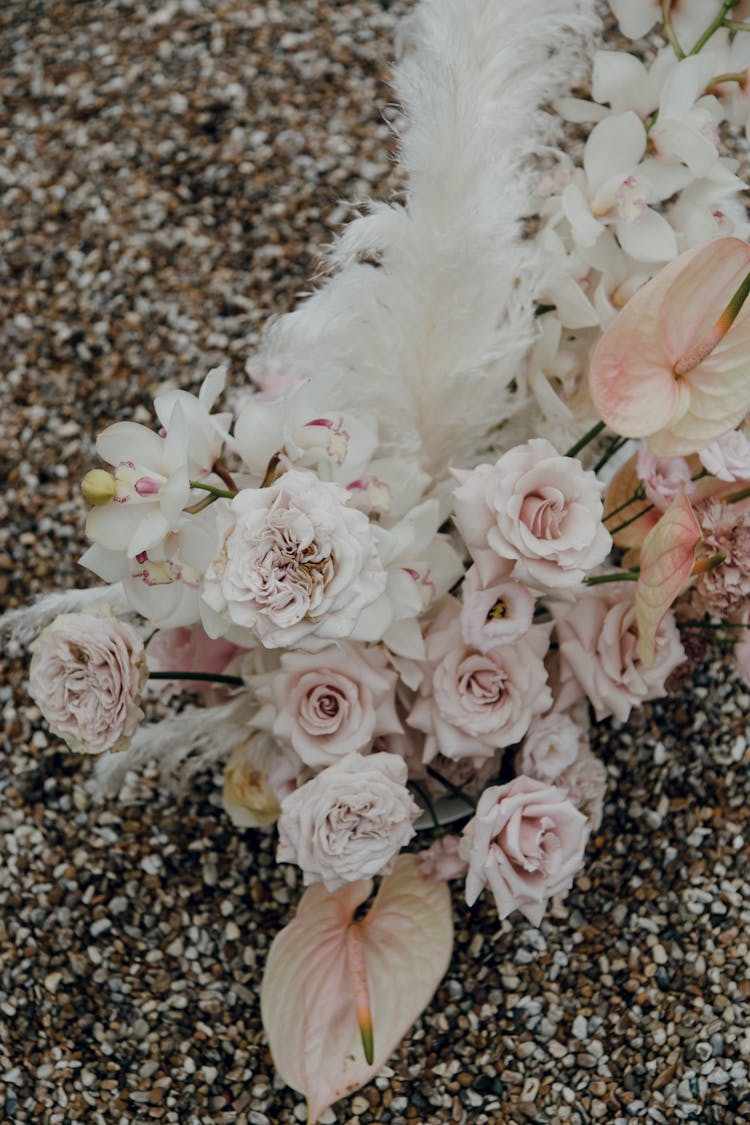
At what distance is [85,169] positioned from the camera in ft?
5.74

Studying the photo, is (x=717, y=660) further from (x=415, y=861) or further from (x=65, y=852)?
(x=65, y=852)

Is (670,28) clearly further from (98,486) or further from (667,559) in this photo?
(98,486)

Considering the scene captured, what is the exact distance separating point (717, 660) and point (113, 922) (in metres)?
0.69

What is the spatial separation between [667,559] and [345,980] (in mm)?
491

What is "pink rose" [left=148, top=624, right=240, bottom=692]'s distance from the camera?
3.62 ft

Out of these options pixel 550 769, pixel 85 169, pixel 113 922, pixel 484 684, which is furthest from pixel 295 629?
pixel 85 169

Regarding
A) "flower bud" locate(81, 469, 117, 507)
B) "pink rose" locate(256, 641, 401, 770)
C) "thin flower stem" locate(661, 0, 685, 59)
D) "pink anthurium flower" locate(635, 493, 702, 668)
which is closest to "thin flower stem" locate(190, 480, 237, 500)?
"flower bud" locate(81, 469, 117, 507)

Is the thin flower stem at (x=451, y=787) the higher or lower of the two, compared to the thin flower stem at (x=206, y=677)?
lower

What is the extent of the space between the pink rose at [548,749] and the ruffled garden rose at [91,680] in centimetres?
33

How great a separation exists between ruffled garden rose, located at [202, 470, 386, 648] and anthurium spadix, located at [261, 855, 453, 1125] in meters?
0.41

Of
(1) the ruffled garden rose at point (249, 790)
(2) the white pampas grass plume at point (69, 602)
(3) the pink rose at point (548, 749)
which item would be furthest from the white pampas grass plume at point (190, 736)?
(3) the pink rose at point (548, 749)

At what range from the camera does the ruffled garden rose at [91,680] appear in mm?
891

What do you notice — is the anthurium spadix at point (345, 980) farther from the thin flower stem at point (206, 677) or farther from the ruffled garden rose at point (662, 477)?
the ruffled garden rose at point (662, 477)

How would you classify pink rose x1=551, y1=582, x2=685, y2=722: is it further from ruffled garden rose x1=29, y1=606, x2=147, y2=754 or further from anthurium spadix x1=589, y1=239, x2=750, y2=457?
ruffled garden rose x1=29, y1=606, x2=147, y2=754
